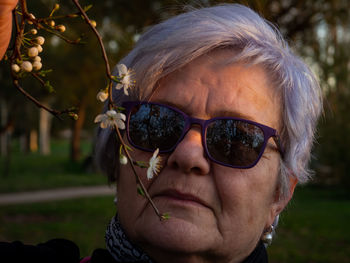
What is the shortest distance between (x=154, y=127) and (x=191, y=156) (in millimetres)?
228

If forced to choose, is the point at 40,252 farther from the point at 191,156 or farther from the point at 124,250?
the point at 191,156

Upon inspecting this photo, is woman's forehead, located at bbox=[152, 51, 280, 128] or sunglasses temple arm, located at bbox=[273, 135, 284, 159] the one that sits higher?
woman's forehead, located at bbox=[152, 51, 280, 128]

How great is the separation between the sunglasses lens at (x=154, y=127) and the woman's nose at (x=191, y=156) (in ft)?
0.14

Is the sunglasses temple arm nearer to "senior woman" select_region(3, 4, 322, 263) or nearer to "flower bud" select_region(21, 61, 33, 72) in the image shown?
"senior woman" select_region(3, 4, 322, 263)

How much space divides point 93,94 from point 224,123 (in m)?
19.1

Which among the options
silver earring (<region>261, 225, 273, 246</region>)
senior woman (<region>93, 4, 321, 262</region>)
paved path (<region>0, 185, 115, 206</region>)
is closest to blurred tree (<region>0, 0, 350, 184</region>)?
senior woman (<region>93, 4, 321, 262</region>)

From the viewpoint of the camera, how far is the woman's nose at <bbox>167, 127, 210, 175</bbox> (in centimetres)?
161

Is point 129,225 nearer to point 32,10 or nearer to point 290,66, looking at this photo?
point 290,66

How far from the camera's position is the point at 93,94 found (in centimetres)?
2025

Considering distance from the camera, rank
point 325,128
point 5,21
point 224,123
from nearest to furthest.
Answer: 1. point 5,21
2. point 224,123
3. point 325,128

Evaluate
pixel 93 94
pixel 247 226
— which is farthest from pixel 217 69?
pixel 93 94

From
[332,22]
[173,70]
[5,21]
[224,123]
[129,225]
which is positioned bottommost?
[332,22]

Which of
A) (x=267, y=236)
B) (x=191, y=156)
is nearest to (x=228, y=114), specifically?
(x=191, y=156)

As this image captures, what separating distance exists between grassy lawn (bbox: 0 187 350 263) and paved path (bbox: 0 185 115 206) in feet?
3.32
